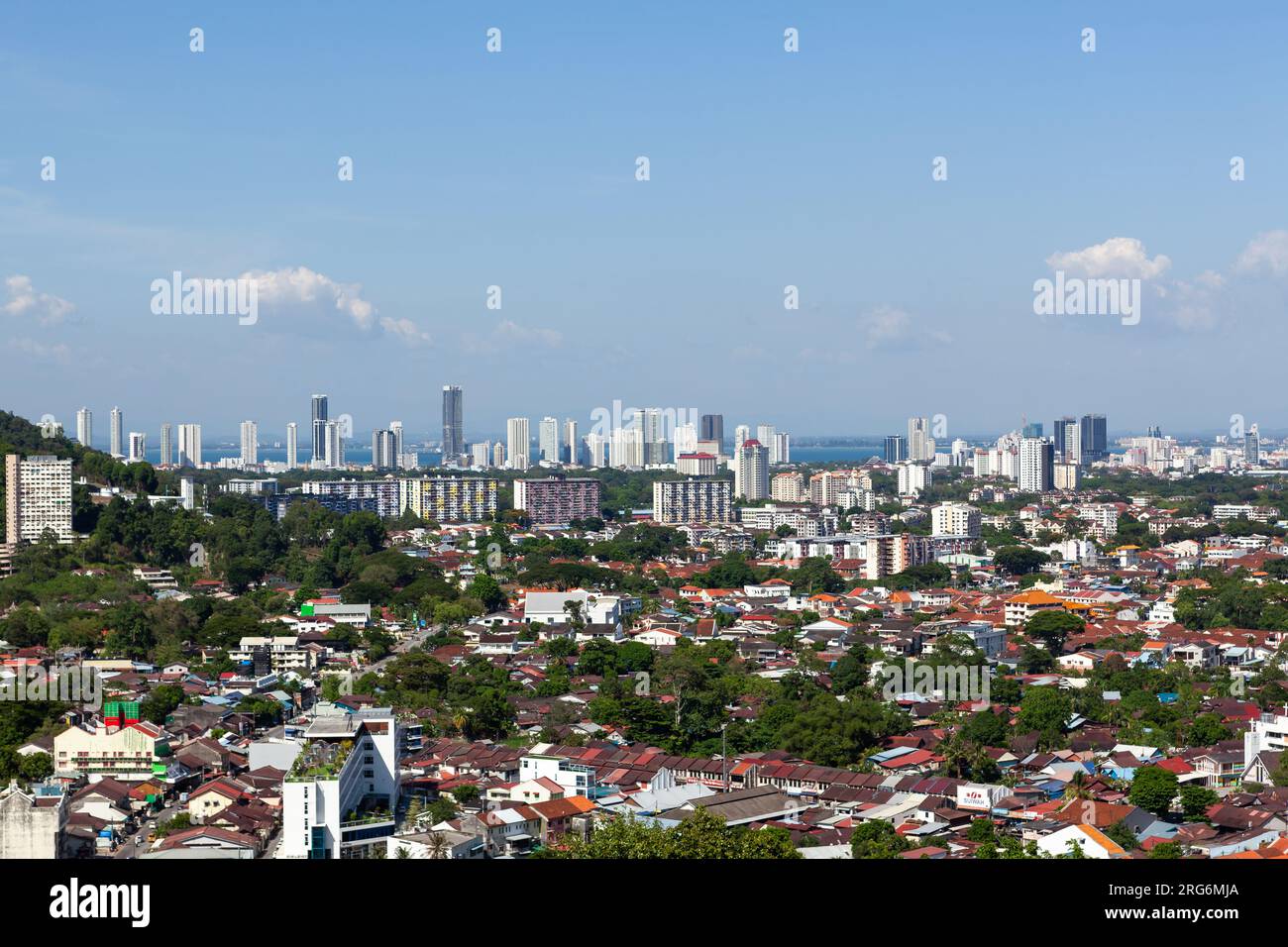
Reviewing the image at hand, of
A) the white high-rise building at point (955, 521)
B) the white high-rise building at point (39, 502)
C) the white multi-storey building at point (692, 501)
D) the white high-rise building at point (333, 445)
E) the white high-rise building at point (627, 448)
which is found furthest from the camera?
the white high-rise building at point (627, 448)

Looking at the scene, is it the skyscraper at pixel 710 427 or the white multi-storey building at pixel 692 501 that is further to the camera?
the skyscraper at pixel 710 427

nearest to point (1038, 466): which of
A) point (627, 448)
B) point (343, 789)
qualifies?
point (627, 448)

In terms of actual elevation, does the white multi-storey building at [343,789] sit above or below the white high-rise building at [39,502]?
below

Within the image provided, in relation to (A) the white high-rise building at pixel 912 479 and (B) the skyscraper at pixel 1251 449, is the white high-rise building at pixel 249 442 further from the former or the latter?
(B) the skyscraper at pixel 1251 449

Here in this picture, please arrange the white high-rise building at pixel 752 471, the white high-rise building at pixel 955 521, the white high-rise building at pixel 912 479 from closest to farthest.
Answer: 1. the white high-rise building at pixel 955 521
2. the white high-rise building at pixel 752 471
3. the white high-rise building at pixel 912 479

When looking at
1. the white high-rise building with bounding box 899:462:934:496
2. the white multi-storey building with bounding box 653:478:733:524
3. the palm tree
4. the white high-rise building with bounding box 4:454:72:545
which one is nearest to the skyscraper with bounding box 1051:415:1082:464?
the white high-rise building with bounding box 899:462:934:496

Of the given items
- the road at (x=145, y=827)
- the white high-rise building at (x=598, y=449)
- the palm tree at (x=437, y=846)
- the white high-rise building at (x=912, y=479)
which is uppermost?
the white high-rise building at (x=598, y=449)

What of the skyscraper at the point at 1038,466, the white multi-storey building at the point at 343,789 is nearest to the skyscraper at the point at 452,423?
the skyscraper at the point at 1038,466
